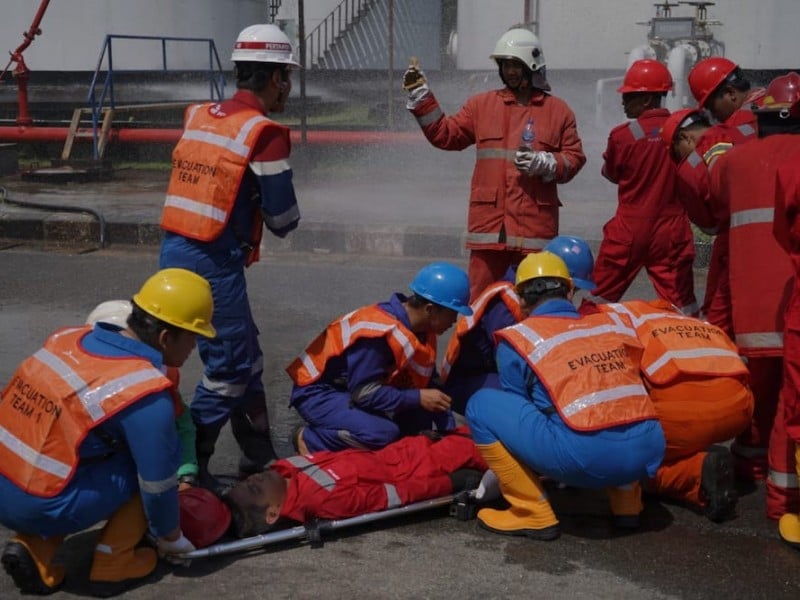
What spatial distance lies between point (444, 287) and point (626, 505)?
108cm

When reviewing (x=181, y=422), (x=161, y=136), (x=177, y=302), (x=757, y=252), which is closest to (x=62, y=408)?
(x=177, y=302)

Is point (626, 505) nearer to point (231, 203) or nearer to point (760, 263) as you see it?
point (760, 263)

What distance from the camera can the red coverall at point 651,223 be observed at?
6137 millimetres

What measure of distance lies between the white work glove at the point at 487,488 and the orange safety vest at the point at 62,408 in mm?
1374

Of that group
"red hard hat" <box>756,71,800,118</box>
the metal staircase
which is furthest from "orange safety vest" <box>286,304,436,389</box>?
the metal staircase

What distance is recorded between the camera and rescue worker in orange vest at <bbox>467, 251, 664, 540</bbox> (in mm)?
4055

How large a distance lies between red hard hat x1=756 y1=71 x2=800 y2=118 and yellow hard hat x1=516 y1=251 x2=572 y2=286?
40.0 inches

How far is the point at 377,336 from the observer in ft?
15.1

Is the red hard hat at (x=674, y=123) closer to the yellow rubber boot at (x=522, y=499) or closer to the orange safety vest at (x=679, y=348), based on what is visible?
the orange safety vest at (x=679, y=348)

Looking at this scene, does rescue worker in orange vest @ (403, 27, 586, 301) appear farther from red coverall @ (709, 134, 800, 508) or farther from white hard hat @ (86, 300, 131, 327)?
white hard hat @ (86, 300, 131, 327)

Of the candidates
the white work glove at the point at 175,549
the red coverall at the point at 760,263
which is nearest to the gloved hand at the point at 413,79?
the red coverall at the point at 760,263

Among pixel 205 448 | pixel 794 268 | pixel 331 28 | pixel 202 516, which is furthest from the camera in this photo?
pixel 331 28

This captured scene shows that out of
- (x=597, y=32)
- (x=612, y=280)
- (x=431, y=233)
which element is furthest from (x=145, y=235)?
(x=597, y=32)

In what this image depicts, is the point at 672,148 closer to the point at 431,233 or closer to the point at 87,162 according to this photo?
the point at 431,233
